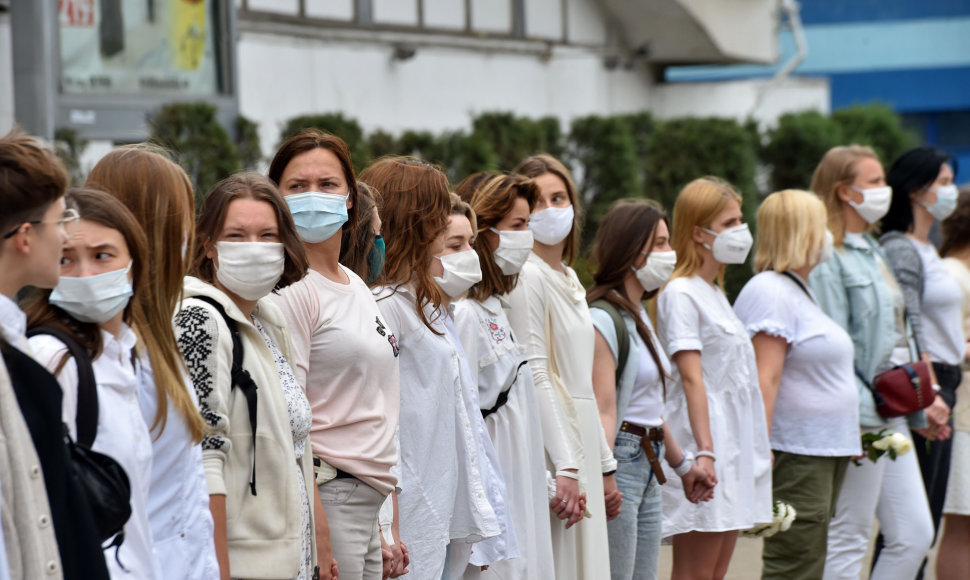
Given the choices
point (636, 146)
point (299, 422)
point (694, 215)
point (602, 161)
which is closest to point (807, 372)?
point (694, 215)

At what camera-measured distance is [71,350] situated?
2.89 metres

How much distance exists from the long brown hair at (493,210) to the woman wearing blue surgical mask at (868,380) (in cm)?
202

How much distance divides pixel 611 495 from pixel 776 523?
101cm

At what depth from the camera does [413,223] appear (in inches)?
180

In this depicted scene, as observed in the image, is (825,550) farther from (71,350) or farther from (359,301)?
(71,350)

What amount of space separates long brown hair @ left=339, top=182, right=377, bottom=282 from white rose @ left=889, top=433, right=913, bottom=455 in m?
2.93

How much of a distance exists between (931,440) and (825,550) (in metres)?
1.07

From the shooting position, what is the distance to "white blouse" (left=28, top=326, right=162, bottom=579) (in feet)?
9.37

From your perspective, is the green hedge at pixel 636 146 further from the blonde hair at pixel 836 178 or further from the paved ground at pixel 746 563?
the blonde hair at pixel 836 178

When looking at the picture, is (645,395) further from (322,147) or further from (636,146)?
(636,146)

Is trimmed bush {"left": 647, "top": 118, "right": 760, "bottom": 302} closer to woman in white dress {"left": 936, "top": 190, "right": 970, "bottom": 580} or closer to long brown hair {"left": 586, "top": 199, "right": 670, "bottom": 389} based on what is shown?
woman in white dress {"left": 936, "top": 190, "right": 970, "bottom": 580}

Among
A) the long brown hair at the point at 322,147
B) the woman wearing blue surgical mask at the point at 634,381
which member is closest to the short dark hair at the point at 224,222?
the long brown hair at the point at 322,147

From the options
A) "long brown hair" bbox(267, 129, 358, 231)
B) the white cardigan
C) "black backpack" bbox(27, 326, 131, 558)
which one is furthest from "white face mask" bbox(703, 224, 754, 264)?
"black backpack" bbox(27, 326, 131, 558)

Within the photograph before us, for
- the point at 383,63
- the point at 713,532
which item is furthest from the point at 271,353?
the point at 383,63
